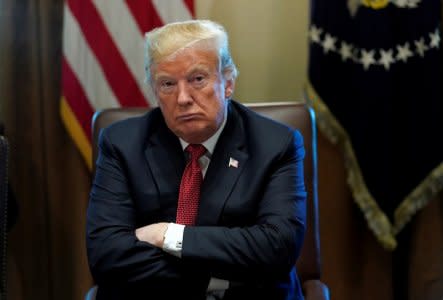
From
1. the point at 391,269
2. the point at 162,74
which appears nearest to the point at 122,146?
the point at 162,74

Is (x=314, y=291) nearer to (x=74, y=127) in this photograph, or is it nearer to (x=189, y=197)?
(x=189, y=197)

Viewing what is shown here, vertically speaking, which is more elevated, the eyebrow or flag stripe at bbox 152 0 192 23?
flag stripe at bbox 152 0 192 23

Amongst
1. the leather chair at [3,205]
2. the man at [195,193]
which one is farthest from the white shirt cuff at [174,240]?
the leather chair at [3,205]

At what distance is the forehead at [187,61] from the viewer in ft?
5.69

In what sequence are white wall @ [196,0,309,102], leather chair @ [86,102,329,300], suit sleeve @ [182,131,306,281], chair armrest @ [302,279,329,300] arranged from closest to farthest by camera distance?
suit sleeve @ [182,131,306,281]
chair armrest @ [302,279,329,300]
leather chair @ [86,102,329,300]
white wall @ [196,0,309,102]

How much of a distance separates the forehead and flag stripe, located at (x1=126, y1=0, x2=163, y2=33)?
89cm

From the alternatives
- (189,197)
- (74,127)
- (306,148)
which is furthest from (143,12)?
(189,197)

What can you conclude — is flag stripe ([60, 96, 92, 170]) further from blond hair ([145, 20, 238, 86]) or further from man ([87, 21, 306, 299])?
blond hair ([145, 20, 238, 86])

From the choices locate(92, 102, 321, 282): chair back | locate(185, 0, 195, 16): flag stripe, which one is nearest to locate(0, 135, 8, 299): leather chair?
locate(92, 102, 321, 282): chair back

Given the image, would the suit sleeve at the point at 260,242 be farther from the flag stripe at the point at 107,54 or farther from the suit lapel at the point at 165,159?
the flag stripe at the point at 107,54

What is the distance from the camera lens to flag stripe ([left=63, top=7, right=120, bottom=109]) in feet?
8.37

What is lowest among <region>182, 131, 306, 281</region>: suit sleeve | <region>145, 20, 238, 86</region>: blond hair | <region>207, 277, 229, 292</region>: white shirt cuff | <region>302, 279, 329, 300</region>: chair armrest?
<region>302, 279, 329, 300</region>: chair armrest

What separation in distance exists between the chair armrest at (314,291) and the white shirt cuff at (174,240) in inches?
18.2

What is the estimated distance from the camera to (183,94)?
174 cm
